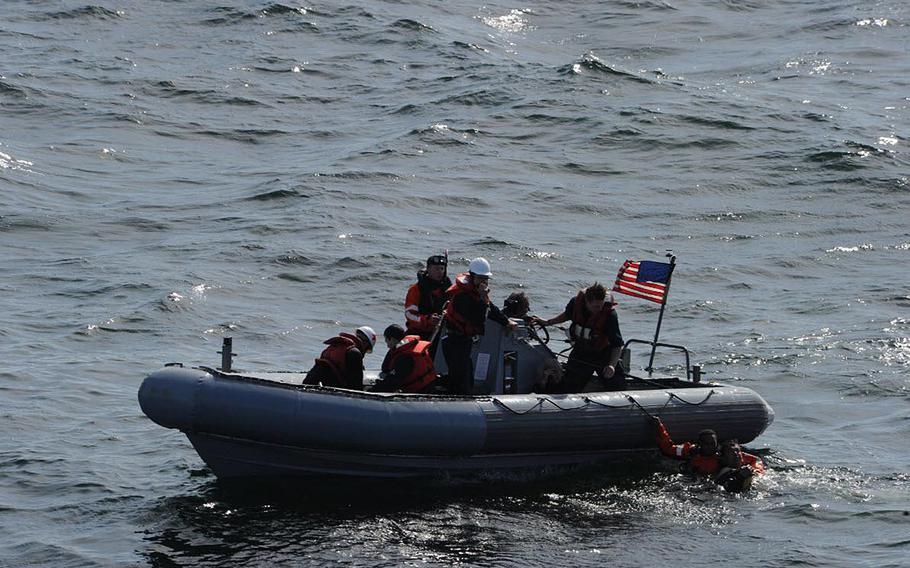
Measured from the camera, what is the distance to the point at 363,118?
3291cm

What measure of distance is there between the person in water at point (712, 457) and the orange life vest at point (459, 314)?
210cm

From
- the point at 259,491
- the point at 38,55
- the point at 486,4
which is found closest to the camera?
the point at 259,491

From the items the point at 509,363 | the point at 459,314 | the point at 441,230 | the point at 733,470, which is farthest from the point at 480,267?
the point at 441,230

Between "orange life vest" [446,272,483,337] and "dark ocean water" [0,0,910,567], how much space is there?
1.53 meters

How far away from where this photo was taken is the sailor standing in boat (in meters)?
14.2

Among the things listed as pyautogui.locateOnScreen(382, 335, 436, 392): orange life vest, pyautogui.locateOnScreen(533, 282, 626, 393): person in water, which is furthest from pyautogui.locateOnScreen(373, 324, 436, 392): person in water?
pyautogui.locateOnScreen(533, 282, 626, 393): person in water

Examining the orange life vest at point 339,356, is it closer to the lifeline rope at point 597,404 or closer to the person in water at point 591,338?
the lifeline rope at point 597,404

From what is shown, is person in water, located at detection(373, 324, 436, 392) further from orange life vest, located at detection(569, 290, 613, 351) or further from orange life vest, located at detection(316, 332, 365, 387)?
orange life vest, located at detection(569, 290, 613, 351)

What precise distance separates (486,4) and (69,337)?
2835 cm

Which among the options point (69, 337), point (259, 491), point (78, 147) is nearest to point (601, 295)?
point (259, 491)

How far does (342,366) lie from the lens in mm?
13828

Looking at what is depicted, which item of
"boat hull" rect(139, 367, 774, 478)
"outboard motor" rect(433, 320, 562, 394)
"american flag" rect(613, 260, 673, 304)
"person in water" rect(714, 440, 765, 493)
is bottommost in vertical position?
"person in water" rect(714, 440, 765, 493)

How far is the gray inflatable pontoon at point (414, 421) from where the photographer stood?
12.9 metres

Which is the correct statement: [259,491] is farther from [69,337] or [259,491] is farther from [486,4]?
[486,4]
